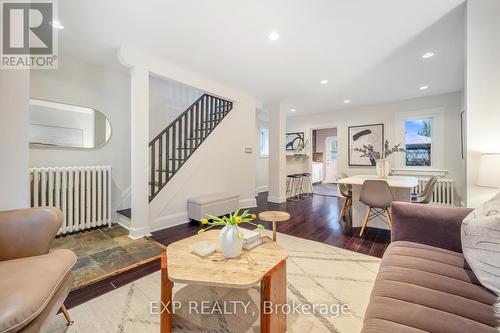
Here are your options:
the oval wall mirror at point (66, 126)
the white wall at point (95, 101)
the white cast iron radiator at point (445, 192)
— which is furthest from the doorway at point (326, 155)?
the oval wall mirror at point (66, 126)

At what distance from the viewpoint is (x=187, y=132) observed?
3912mm

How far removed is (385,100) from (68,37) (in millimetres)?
6252

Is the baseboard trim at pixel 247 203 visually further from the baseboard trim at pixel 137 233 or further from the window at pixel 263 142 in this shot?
the window at pixel 263 142

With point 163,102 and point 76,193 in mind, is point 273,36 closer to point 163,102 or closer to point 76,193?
point 163,102

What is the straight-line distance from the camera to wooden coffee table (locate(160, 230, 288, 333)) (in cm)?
109

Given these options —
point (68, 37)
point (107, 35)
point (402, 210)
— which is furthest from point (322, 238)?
point (68, 37)

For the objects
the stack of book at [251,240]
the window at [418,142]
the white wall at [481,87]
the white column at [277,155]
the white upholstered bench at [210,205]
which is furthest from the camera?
the white column at [277,155]

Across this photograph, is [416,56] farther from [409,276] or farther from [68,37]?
[68,37]

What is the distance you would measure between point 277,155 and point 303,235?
2.57 meters

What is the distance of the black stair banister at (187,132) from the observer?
11.4 feet

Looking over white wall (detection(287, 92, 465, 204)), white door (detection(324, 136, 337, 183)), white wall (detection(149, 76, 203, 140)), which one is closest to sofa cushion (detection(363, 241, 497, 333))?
white wall (detection(149, 76, 203, 140))

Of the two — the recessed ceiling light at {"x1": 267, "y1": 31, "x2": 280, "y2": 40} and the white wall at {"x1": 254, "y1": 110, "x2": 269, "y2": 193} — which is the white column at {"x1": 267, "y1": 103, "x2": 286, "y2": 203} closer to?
the white wall at {"x1": 254, "y1": 110, "x2": 269, "y2": 193}

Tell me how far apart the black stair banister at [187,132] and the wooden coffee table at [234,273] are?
7.44ft

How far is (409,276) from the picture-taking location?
3.61 ft
